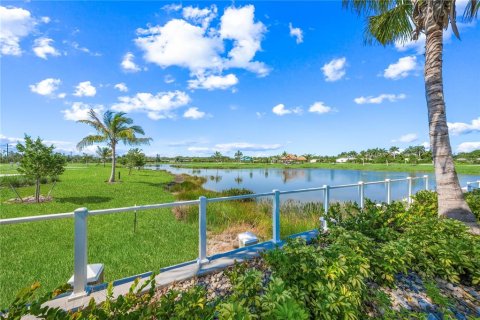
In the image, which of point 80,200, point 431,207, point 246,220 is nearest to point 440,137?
point 431,207

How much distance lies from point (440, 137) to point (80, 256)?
710cm

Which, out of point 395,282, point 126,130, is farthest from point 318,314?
point 126,130

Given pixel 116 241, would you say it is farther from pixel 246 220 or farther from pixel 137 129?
pixel 137 129

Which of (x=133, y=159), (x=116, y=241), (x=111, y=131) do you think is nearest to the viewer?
(x=116, y=241)

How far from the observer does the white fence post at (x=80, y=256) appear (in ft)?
8.98

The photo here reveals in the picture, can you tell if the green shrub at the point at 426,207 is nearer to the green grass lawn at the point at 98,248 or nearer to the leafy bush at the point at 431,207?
the leafy bush at the point at 431,207

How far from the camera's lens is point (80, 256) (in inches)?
110

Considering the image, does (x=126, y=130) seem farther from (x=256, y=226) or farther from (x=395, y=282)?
(x=395, y=282)

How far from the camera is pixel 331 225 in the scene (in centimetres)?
404

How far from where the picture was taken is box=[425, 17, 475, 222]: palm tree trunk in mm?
5133

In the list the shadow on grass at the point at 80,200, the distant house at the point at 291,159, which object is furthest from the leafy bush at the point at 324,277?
the distant house at the point at 291,159

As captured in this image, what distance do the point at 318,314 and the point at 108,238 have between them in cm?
567

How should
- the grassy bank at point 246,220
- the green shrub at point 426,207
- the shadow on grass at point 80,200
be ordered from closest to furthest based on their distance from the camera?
1. the green shrub at point 426,207
2. the grassy bank at point 246,220
3. the shadow on grass at point 80,200

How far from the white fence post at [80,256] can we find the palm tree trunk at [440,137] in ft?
22.0
